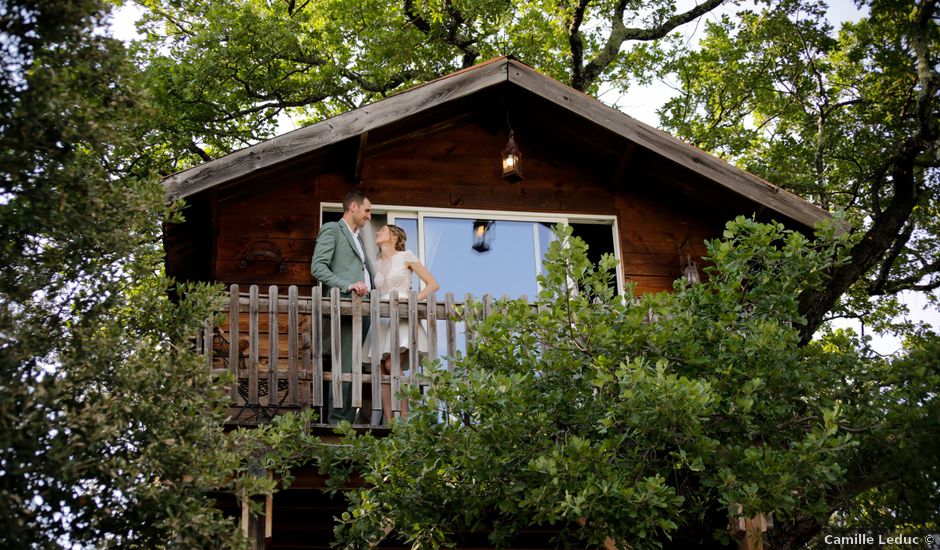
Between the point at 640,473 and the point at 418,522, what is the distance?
5.67 ft

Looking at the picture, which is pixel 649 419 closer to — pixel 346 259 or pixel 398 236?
pixel 346 259

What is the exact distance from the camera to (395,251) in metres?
11.6

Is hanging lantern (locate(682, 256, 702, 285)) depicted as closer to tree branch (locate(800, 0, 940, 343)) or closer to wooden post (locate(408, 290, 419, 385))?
tree branch (locate(800, 0, 940, 343))

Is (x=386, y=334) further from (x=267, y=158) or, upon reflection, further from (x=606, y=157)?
(x=606, y=157)

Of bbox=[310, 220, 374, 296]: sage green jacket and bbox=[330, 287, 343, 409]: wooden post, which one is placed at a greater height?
bbox=[310, 220, 374, 296]: sage green jacket

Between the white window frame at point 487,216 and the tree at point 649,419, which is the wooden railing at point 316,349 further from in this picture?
the white window frame at point 487,216

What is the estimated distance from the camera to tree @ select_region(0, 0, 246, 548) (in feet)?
20.3

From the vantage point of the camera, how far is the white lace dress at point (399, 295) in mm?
10586

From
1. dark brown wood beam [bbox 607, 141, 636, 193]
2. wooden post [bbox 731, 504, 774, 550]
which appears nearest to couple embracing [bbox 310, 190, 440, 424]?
dark brown wood beam [bbox 607, 141, 636, 193]

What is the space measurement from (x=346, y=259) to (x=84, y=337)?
15.5 ft

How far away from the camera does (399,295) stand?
1103cm

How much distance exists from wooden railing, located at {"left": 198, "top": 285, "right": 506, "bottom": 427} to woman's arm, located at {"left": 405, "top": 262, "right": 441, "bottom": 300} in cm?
42

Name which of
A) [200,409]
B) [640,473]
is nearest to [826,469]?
[640,473]

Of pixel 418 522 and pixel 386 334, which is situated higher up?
pixel 386 334
